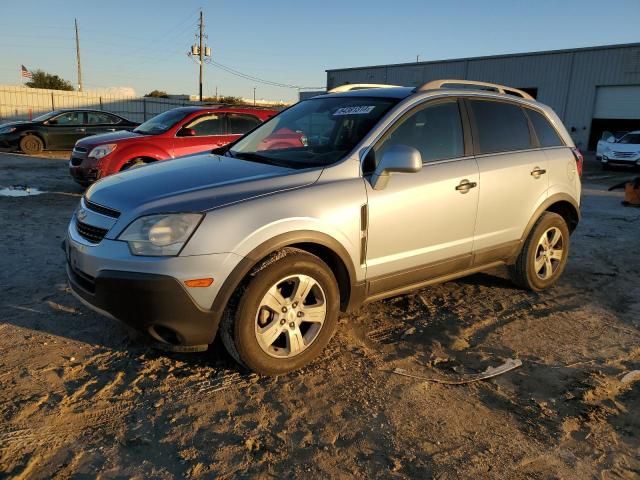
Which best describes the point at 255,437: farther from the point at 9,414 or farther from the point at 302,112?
the point at 302,112

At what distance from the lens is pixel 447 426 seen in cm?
278

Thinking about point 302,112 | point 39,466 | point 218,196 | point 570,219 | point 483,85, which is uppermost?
point 483,85

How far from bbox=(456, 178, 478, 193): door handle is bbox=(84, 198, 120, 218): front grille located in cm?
240

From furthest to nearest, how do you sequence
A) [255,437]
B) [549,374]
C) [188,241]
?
1. [549,374]
2. [188,241]
3. [255,437]

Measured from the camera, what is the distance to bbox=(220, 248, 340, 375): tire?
2996 millimetres

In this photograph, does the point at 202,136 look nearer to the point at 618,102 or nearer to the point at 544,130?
the point at 544,130

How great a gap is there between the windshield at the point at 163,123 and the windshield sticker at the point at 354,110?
5.43 m

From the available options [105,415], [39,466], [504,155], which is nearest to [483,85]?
[504,155]

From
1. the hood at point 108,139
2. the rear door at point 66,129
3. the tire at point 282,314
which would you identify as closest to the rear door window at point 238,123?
the hood at point 108,139

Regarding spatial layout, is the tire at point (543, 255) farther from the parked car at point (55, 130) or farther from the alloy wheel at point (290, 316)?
the parked car at point (55, 130)

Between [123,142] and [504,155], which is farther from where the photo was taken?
[123,142]

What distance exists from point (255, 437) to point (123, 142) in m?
6.91

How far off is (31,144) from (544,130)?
51.0 ft

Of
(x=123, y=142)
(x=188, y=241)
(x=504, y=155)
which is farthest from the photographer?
(x=123, y=142)
